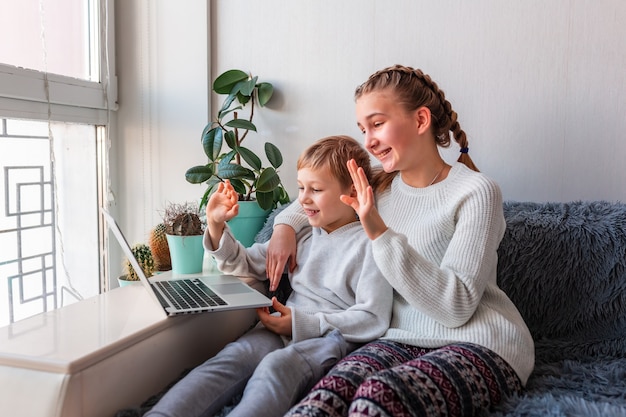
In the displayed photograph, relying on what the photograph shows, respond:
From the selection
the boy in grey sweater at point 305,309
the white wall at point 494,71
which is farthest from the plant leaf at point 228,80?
the boy in grey sweater at point 305,309

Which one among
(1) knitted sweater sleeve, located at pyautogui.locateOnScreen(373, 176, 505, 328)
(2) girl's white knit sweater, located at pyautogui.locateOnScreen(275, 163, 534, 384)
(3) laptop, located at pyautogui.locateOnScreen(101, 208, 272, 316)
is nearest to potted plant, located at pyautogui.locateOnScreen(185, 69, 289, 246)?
(3) laptop, located at pyautogui.locateOnScreen(101, 208, 272, 316)

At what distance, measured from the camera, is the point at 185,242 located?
150 centimetres

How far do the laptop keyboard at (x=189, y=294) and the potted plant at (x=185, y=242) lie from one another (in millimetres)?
101

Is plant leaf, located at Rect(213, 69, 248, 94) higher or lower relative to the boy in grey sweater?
higher

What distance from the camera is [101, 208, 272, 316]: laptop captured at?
114 cm

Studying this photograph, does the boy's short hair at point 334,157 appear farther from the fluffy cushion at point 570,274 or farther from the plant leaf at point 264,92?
the plant leaf at point 264,92

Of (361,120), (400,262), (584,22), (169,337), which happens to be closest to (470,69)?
(584,22)

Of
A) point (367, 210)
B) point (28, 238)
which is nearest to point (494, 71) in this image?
point (367, 210)

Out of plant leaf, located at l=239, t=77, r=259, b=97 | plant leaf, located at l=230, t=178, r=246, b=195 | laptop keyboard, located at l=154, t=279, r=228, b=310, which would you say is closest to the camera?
laptop keyboard, located at l=154, t=279, r=228, b=310

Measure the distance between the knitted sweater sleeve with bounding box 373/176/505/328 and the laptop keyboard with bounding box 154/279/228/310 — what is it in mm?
376

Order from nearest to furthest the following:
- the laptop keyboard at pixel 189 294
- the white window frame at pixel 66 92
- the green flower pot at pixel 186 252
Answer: the laptop keyboard at pixel 189 294 < the green flower pot at pixel 186 252 < the white window frame at pixel 66 92

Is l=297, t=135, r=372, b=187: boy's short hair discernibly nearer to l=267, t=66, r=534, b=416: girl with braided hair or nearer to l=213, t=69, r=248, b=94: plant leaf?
l=267, t=66, r=534, b=416: girl with braided hair

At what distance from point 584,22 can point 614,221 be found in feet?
1.92

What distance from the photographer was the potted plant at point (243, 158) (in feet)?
5.53
